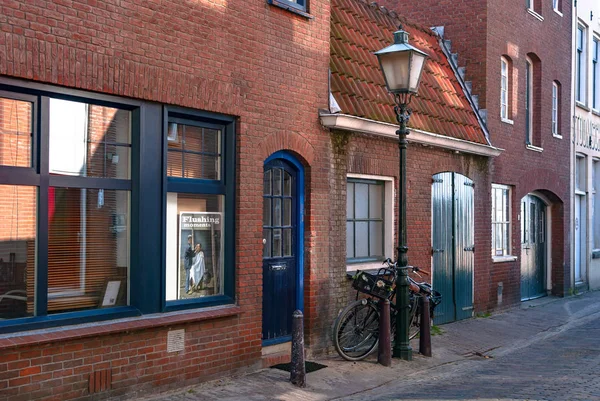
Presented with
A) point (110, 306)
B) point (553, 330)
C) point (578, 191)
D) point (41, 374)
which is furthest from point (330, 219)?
point (578, 191)

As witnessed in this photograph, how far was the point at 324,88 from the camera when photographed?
10375mm

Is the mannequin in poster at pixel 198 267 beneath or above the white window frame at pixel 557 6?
beneath

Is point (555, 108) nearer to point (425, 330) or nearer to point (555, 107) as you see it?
point (555, 107)

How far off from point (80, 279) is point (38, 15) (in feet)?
8.06

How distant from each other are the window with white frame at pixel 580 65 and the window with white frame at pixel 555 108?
1964 millimetres

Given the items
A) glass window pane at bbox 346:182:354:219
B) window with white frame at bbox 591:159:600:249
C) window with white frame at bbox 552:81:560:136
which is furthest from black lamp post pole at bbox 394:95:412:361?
window with white frame at bbox 591:159:600:249

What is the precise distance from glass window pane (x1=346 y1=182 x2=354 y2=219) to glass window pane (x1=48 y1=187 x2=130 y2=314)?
13.7 feet

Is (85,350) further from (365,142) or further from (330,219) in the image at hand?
(365,142)

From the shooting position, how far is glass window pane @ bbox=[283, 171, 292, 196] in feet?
33.0

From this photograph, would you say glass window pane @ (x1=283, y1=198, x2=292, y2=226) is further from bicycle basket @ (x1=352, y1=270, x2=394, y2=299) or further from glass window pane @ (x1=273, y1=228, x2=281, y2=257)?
bicycle basket @ (x1=352, y1=270, x2=394, y2=299)

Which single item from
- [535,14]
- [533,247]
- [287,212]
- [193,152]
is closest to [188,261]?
[193,152]

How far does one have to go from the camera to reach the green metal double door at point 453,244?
527 inches

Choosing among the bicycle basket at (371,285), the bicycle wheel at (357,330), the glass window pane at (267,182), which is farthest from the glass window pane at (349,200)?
the glass window pane at (267,182)

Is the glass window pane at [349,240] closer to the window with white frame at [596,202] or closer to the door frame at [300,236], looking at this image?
the door frame at [300,236]
